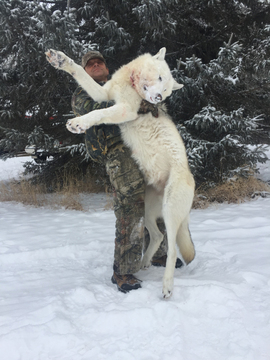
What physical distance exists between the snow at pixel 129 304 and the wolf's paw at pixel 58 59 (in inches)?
78.8

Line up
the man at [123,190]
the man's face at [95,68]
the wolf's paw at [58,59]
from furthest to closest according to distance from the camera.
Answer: the man's face at [95,68] < the man at [123,190] < the wolf's paw at [58,59]

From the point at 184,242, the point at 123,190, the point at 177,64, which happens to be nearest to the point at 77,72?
the point at 123,190

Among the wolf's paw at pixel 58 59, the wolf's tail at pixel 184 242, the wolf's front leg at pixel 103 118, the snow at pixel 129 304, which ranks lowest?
the snow at pixel 129 304

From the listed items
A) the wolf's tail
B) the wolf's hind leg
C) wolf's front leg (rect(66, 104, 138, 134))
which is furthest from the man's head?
the wolf's tail

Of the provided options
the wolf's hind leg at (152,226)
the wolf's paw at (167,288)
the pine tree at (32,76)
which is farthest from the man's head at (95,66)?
the wolf's paw at (167,288)

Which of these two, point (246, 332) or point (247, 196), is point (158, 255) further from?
point (247, 196)

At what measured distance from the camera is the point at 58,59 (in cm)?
230

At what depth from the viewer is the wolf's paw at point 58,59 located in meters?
2.26

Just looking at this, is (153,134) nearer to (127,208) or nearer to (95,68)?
(127,208)

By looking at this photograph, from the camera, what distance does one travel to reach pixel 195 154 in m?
5.02

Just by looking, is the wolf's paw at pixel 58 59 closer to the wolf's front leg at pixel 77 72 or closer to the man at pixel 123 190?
the wolf's front leg at pixel 77 72

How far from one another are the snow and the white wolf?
0.38 meters

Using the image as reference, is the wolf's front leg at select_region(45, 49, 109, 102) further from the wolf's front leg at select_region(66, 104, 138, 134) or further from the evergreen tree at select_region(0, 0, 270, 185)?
the evergreen tree at select_region(0, 0, 270, 185)

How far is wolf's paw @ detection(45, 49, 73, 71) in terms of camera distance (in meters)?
2.26
